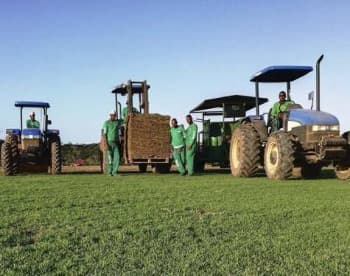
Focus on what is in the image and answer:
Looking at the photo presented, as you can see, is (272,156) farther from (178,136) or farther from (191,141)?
(178,136)

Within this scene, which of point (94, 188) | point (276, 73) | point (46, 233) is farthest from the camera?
point (276, 73)

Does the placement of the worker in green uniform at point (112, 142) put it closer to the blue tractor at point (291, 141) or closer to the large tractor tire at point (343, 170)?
the blue tractor at point (291, 141)

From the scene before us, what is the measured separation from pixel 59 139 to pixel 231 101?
18.6ft

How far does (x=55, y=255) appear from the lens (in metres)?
4.43

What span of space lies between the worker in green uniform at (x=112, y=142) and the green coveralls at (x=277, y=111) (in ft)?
15.6

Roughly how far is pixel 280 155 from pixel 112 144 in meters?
5.68

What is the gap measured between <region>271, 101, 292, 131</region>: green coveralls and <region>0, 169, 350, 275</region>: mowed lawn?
5067mm

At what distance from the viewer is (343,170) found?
1341 cm

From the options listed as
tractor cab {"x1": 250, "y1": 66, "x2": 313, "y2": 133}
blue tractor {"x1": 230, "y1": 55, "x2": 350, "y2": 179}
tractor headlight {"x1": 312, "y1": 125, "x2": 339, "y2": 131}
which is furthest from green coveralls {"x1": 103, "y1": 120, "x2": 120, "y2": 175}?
tractor headlight {"x1": 312, "y1": 125, "x2": 339, "y2": 131}

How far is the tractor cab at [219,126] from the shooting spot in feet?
57.5

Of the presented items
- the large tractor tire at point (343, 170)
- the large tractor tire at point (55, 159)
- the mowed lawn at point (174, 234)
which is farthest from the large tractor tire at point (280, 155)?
the large tractor tire at point (55, 159)

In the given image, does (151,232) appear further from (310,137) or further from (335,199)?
(310,137)

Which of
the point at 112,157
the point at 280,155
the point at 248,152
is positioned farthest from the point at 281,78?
the point at 112,157

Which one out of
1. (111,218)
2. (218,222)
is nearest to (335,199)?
(218,222)
